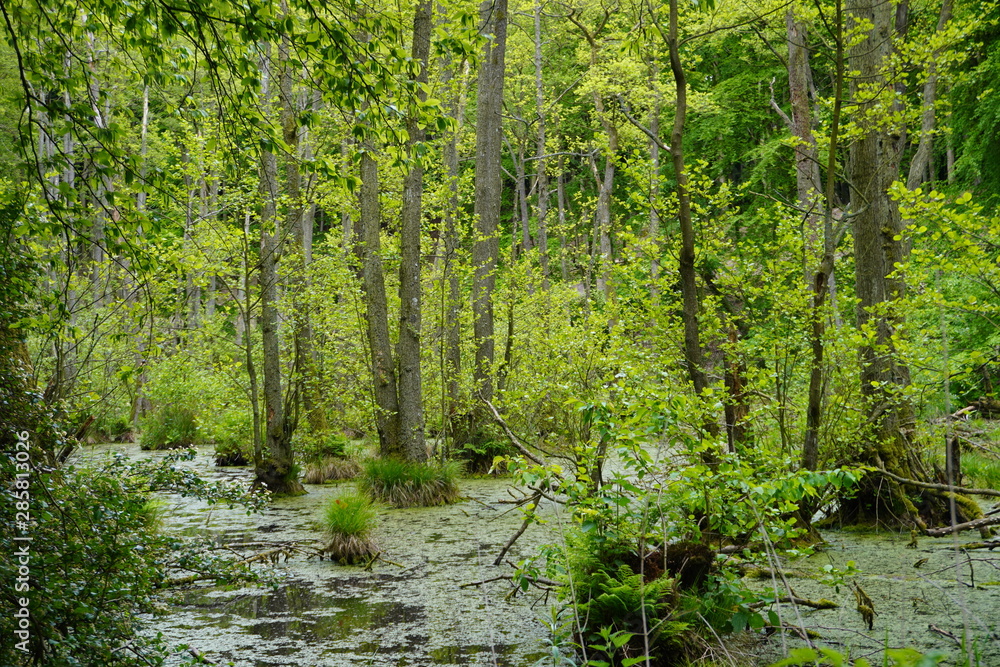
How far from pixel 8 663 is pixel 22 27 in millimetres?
2628

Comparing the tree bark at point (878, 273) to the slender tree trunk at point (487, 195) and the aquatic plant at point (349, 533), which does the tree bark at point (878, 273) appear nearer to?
the aquatic plant at point (349, 533)

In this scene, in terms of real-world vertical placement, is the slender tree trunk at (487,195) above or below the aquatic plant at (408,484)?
above

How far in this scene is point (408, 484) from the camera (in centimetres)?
895

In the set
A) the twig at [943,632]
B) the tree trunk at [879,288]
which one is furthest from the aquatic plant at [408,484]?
the twig at [943,632]

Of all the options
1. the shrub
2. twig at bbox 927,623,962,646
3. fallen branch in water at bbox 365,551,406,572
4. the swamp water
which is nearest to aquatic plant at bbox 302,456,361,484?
the swamp water

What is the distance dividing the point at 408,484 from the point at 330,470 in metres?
3.07

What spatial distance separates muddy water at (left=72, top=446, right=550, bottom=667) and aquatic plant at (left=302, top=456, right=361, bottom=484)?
3556 millimetres

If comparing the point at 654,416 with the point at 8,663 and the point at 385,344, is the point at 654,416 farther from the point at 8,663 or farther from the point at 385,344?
the point at 385,344

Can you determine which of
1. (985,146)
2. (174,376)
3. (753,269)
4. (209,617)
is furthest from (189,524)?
(985,146)

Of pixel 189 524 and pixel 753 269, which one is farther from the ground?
pixel 753 269

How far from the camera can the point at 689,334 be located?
193 inches

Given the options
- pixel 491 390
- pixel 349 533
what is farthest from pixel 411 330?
pixel 349 533

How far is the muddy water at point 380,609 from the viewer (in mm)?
4160

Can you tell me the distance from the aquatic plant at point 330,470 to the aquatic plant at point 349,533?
15.6ft
